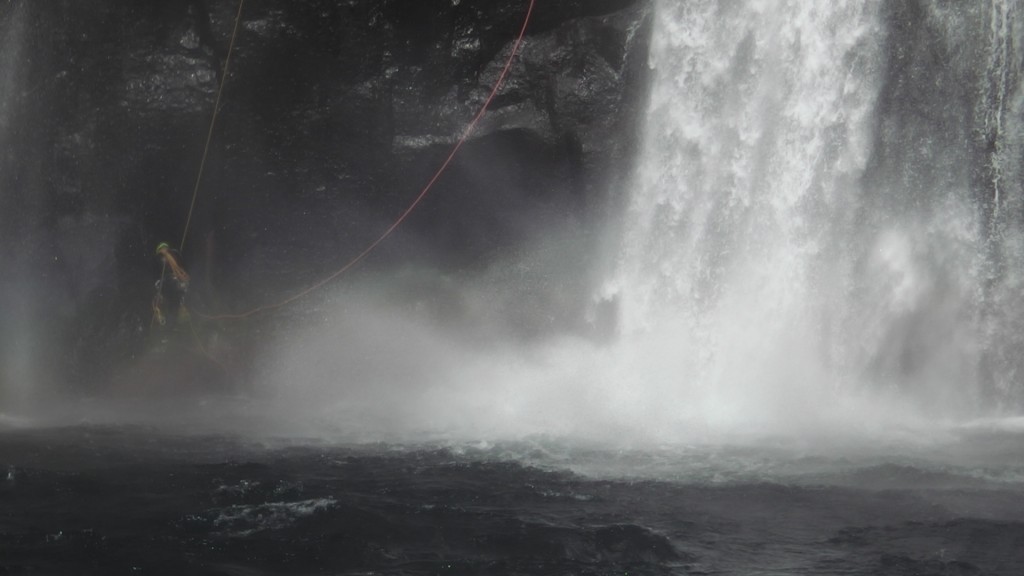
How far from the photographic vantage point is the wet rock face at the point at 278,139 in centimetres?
1641

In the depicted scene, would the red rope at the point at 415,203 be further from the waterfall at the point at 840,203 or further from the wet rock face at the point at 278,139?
the waterfall at the point at 840,203

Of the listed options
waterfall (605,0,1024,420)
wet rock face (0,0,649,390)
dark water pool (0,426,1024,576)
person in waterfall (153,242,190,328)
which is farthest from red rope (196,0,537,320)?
dark water pool (0,426,1024,576)

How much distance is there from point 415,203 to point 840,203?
6783 millimetres

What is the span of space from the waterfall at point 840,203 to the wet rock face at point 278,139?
4.87ft

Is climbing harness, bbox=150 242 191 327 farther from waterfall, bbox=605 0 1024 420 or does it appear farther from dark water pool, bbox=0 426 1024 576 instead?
waterfall, bbox=605 0 1024 420

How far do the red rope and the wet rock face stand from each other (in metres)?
0.11

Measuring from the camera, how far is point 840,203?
15852 millimetres

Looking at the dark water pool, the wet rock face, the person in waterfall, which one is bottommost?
the dark water pool

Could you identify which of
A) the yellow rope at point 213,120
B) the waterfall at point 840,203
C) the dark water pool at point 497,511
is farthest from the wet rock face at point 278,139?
the dark water pool at point 497,511

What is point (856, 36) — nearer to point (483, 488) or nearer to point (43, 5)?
point (483, 488)

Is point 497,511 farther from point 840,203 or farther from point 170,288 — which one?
point 170,288

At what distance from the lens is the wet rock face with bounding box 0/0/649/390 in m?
16.4

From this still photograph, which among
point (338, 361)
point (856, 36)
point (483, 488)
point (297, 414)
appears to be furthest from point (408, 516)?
point (856, 36)

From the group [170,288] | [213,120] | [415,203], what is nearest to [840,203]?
[415,203]
